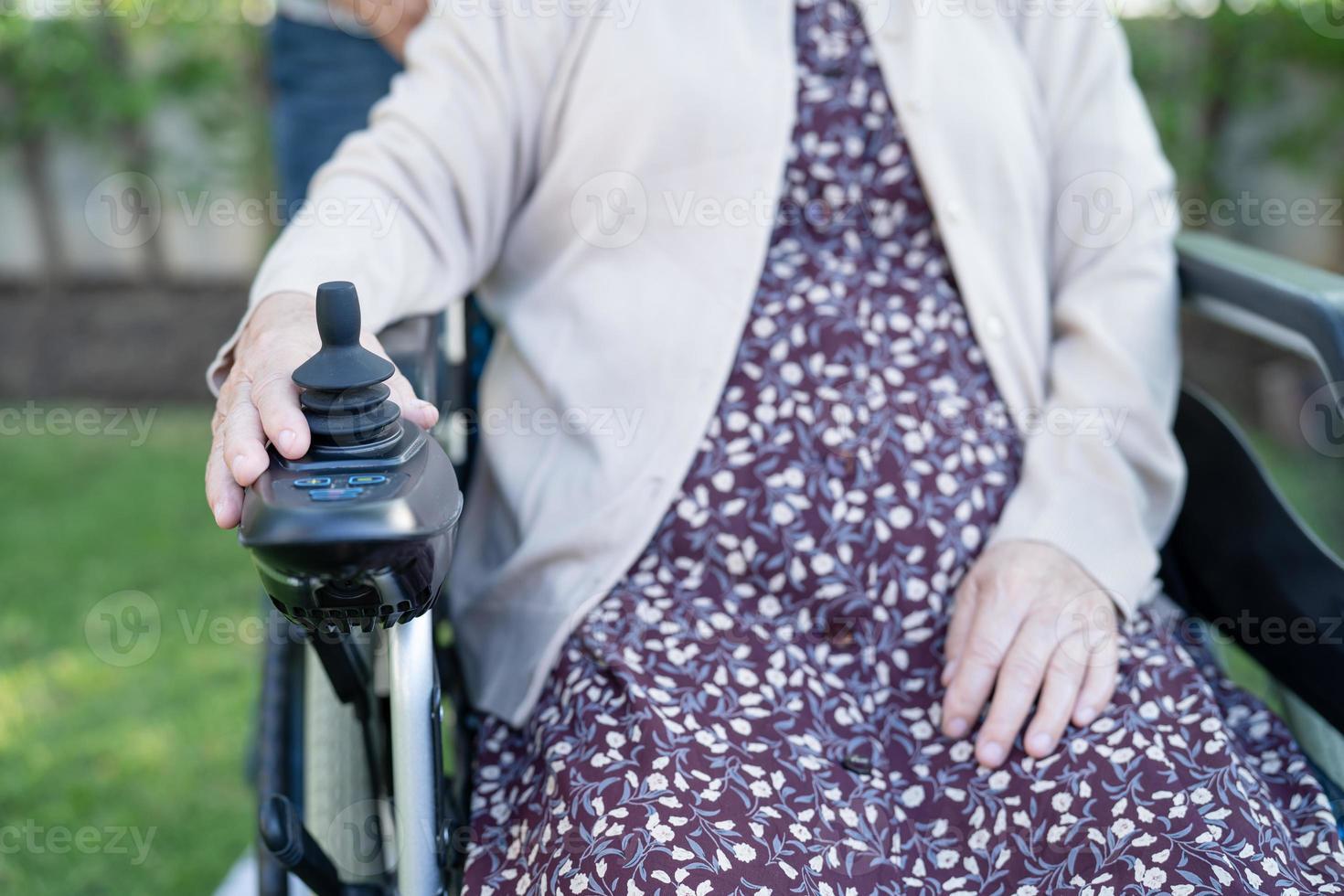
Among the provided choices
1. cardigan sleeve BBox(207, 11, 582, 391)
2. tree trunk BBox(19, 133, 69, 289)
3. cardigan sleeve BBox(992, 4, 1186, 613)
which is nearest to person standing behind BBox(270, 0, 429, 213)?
cardigan sleeve BBox(207, 11, 582, 391)

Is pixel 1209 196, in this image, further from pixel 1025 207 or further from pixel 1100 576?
pixel 1100 576

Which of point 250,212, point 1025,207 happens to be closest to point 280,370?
point 1025,207

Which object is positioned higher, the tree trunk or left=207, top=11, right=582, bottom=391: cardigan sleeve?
left=207, top=11, right=582, bottom=391: cardigan sleeve

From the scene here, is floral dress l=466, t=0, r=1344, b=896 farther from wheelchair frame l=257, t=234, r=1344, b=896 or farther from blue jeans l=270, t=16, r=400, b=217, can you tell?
blue jeans l=270, t=16, r=400, b=217

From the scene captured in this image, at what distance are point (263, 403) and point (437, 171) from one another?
0.43 m

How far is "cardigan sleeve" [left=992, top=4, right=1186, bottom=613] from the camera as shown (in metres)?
1.09

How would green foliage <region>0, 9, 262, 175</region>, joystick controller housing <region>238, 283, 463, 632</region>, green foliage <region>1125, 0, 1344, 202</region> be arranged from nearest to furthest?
joystick controller housing <region>238, 283, 463, 632</region> → green foliage <region>1125, 0, 1344, 202</region> → green foliage <region>0, 9, 262, 175</region>

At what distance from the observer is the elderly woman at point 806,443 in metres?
0.87

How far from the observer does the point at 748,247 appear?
115cm

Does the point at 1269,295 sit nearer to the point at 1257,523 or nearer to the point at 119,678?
the point at 1257,523

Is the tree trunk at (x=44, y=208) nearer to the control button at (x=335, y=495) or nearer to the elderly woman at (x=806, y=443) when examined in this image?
the elderly woman at (x=806, y=443)

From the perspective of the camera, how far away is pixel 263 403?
0.77 meters

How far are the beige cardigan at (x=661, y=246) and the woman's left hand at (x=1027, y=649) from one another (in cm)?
4

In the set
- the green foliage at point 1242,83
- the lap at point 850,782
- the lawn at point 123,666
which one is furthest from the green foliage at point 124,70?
the lap at point 850,782
